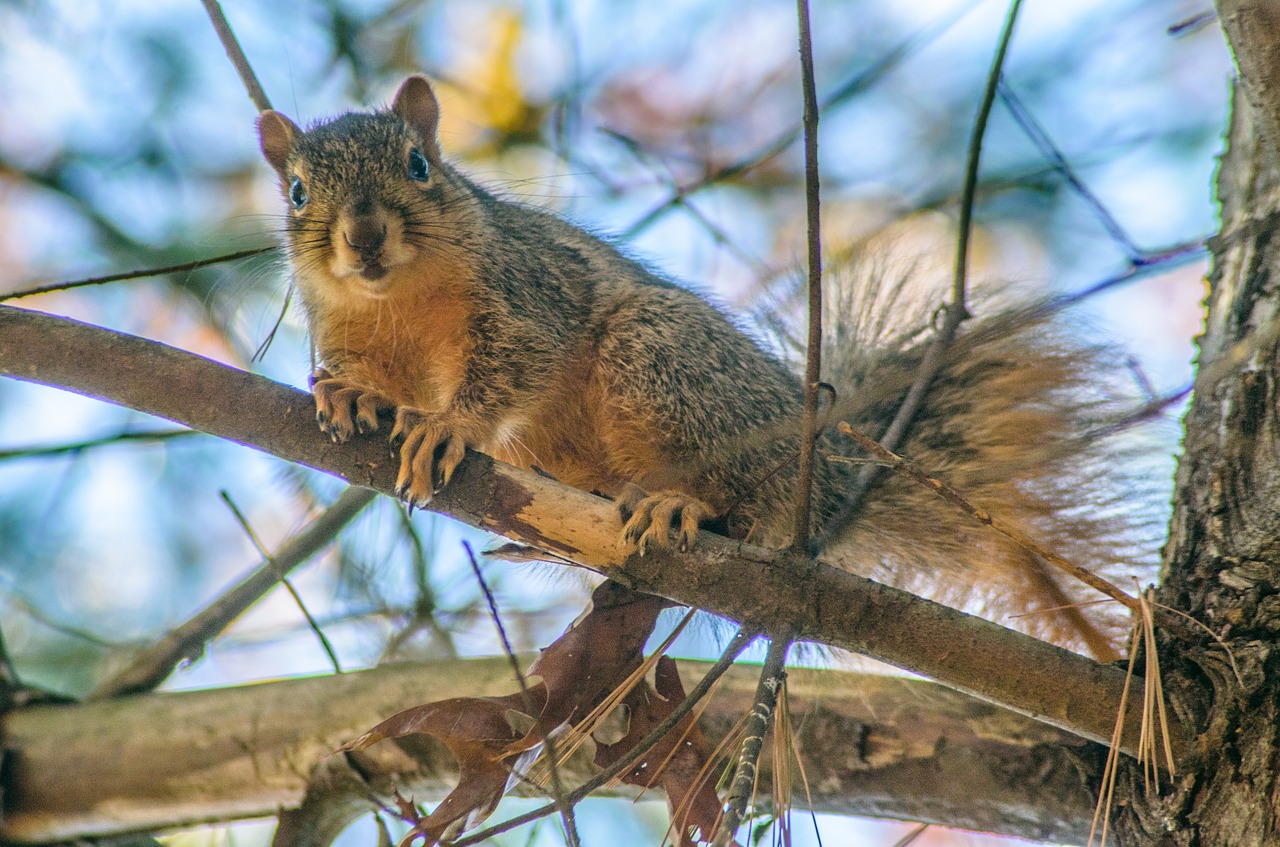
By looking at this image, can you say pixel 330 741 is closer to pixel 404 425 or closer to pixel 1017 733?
pixel 404 425

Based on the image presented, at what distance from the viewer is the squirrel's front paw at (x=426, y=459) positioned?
192 cm

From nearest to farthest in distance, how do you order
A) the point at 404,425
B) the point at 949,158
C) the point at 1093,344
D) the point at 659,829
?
the point at 404,425, the point at 1093,344, the point at 659,829, the point at 949,158

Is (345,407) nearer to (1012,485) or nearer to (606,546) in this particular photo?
(606,546)

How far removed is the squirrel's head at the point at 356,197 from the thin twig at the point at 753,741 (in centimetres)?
112

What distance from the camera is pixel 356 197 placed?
90.5 inches

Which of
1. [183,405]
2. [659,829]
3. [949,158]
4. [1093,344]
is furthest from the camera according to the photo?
[949,158]

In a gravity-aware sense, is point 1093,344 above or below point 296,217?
below

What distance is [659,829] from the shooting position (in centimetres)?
334

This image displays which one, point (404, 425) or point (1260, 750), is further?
point (404, 425)

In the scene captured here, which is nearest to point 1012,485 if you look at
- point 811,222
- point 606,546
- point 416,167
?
point 606,546

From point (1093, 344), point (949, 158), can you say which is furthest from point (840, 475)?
point (949, 158)

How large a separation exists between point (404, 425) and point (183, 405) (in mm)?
418

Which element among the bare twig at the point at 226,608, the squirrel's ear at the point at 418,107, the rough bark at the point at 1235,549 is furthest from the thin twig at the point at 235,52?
the rough bark at the point at 1235,549

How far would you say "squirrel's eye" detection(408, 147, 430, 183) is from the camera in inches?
98.7
